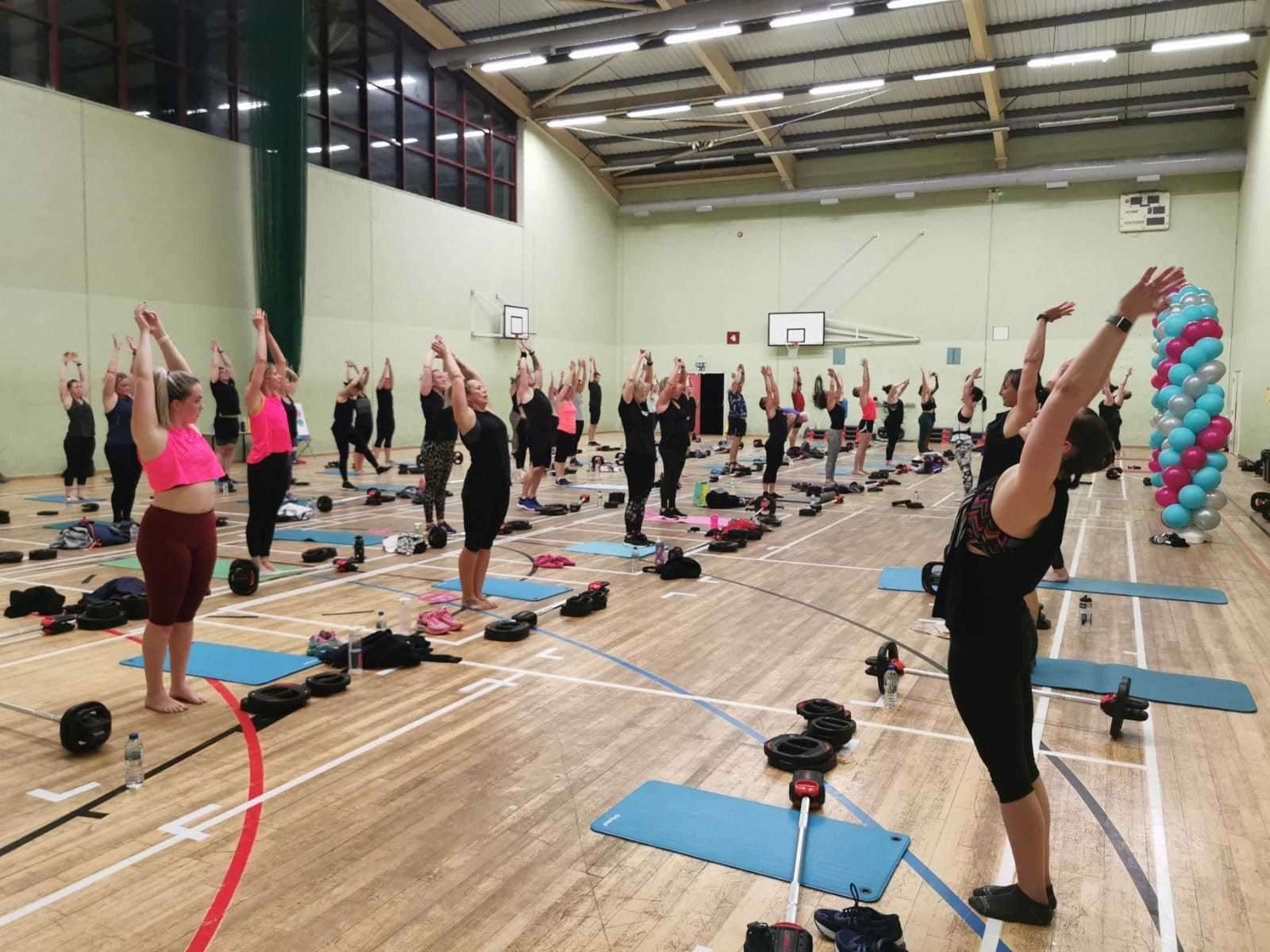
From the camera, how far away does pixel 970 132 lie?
920 inches

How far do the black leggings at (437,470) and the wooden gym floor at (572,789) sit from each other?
2.82 metres

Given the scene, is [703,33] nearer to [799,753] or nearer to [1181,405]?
[1181,405]

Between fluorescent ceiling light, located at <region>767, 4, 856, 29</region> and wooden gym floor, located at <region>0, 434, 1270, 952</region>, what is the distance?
12.7m

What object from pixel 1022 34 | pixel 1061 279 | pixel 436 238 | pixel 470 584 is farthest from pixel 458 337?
pixel 470 584

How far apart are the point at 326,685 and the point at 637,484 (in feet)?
16.5

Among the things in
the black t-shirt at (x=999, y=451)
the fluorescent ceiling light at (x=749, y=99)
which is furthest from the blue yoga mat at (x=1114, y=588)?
the fluorescent ceiling light at (x=749, y=99)

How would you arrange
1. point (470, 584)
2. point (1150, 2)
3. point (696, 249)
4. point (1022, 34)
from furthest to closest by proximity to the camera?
point (696, 249) < point (1022, 34) < point (1150, 2) < point (470, 584)

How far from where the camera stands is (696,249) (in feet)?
93.9

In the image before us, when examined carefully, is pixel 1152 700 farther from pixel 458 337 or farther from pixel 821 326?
pixel 821 326

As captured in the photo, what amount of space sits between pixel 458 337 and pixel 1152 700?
20.0 m

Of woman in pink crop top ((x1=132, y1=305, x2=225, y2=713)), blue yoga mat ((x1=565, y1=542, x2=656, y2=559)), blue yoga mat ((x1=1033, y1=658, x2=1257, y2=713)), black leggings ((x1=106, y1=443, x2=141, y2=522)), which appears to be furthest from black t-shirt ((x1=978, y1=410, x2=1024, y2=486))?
black leggings ((x1=106, y1=443, x2=141, y2=522))

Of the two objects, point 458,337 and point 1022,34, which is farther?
point 458,337

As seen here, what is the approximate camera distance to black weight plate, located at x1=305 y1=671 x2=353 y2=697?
4840 millimetres

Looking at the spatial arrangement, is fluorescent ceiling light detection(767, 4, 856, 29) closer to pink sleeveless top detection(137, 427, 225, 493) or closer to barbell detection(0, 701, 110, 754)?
pink sleeveless top detection(137, 427, 225, 493)
